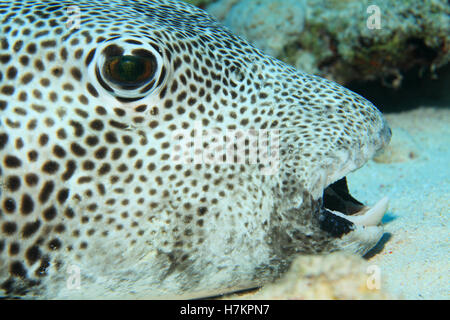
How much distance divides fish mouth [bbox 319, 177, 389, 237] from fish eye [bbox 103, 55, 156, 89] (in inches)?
54.7

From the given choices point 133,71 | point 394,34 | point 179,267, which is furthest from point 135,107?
point 394,34

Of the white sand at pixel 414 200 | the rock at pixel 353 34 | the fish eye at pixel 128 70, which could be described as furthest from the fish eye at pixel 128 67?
the rock at pixel 353 34

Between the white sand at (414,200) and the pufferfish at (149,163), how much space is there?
38 centimetres

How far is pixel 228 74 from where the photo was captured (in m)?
2.56

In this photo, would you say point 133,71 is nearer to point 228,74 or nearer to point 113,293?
point 228,74

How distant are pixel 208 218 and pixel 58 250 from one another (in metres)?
0.93

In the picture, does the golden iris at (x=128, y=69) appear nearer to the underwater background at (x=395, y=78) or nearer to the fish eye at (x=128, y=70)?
the fish eye at (x=128, y=70)

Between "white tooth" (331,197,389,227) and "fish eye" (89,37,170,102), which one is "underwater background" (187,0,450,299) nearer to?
"white tooth" (331,197,389,227)

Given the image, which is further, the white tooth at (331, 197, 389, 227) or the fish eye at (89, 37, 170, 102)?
the white tooth at (331, 197, 389, 227)

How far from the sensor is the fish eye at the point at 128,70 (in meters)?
2.20

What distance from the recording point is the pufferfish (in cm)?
216

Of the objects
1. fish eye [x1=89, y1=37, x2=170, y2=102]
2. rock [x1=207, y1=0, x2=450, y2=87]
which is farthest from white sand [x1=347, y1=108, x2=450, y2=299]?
fish eye [x1=89, y1=37, x2=170, y2=102]

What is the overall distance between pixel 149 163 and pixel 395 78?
6.01 metres

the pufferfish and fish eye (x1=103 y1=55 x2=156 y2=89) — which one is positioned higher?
fish eye (x1=103 y1=55 x2=156 y2=89)
